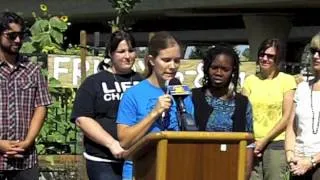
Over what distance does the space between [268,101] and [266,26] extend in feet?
74.0

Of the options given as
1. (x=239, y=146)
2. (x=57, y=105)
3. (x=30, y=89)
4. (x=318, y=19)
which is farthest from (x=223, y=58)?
(x=318, y=19)

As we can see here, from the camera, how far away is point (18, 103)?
6.25m

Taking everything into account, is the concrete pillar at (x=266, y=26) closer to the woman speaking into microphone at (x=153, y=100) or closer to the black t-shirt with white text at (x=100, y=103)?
the black t-shirt with white text at (x=100, y=103)

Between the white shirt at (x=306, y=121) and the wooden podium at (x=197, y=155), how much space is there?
1.73m

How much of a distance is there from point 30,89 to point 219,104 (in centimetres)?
169

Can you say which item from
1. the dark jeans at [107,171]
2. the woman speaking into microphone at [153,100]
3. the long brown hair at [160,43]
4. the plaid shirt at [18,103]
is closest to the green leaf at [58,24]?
the plaid shirt at [18,103]

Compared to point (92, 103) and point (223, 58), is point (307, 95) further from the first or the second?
point (92, 103)

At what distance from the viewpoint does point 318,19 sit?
3250 cm

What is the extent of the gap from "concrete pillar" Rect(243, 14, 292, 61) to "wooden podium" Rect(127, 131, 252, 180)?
24.3 metres

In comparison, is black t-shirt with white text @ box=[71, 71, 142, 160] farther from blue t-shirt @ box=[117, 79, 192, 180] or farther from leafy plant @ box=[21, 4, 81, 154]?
leafy plant @ box=[21, 4, 81, 154]

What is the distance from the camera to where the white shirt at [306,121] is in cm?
596

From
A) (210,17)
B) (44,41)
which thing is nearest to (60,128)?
(44,41)

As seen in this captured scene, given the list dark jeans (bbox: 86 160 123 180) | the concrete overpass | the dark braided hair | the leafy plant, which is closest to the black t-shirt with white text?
dark jeans (bbox: 86 160 123 180)

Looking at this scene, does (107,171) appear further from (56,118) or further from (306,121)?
(56,118)
